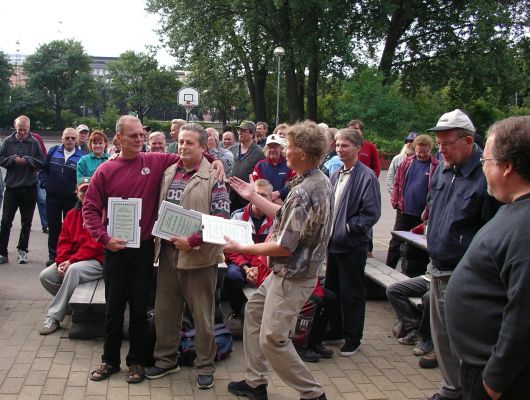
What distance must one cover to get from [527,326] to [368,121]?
81.8 feet

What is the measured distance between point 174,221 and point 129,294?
801 millimetres

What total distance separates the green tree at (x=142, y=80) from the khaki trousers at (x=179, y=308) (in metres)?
59.2

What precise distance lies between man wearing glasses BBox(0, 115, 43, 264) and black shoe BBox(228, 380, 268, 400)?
488 cm

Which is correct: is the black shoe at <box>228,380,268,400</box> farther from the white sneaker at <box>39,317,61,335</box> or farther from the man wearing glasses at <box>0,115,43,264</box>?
the man wearing glasses at <box>0,115,43,264</box>

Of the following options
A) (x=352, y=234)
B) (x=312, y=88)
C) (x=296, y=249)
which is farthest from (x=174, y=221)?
(x=312, y=88)

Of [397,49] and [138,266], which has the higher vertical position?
[397,49]

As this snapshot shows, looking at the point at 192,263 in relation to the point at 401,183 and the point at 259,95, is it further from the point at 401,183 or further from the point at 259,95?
the point at 259,95

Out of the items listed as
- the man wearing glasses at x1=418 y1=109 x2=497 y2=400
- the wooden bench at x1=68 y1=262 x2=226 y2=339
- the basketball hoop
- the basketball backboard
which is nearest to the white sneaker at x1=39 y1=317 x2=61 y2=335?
the wooden bench at x1=68 y1=262 x2=226 y2=339

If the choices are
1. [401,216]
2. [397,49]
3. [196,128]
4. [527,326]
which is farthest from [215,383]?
[397,49]

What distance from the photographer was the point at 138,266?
4328mm

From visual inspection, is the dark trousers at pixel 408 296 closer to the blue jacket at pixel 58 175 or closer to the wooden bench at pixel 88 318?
the wooden bench at pixel 88 318

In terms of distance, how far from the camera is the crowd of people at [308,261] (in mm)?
2346

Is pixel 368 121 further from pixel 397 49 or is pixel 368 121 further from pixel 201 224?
pixel 201 224

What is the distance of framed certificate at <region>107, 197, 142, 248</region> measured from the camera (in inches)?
165
